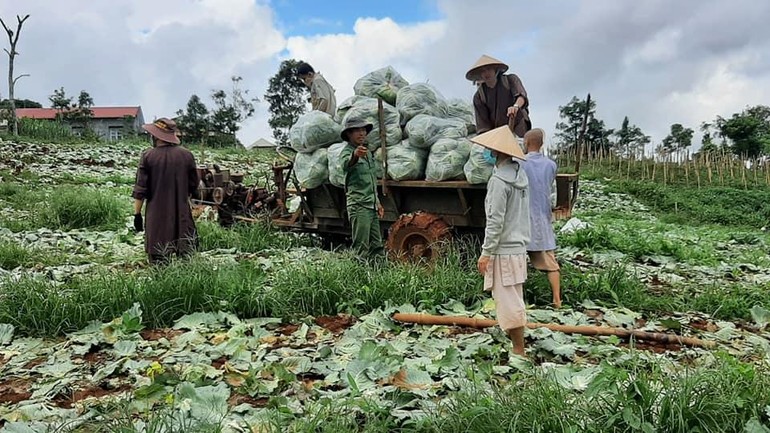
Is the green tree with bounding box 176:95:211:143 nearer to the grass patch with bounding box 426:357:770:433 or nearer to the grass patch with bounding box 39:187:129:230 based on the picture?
the grass patch with bounding box 39:187:129:230

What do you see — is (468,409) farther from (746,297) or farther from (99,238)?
(99,238)

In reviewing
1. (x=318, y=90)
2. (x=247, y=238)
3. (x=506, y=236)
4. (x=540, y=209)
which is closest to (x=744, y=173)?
(x=318, y=90)

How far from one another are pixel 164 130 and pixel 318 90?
94.0 inches

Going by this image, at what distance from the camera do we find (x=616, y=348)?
12.9 feet

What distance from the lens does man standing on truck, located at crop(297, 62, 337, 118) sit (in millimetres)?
7875

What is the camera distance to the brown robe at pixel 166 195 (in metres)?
6.06

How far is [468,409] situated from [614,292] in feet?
10.7

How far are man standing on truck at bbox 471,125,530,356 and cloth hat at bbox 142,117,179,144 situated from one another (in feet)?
11.8

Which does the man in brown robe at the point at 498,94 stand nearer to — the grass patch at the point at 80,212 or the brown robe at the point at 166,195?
the brown robe at the point at 166,195

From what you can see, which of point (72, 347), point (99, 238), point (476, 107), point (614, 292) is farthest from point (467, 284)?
point (99, 238)

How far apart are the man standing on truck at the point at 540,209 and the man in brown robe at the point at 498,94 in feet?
2.36

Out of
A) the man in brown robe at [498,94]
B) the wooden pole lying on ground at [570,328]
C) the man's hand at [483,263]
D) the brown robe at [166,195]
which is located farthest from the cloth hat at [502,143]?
the brown robe at [166,195]

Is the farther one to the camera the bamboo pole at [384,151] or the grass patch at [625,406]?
the bamboo pole at [384,151]

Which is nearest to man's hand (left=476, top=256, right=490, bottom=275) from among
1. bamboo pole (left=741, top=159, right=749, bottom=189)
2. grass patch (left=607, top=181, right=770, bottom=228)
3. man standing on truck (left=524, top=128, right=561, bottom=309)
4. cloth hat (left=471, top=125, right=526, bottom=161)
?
cloth hat (left=471, top=125, right=526, bottom=161)
